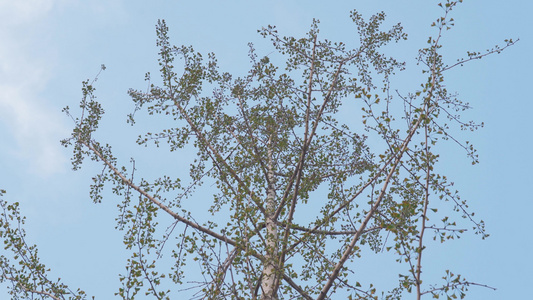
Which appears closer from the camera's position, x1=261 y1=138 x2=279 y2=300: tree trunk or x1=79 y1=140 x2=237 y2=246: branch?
x1=261 y1=138 x2=279 y2=300: tree trunk

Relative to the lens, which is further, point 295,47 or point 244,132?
point 244,132

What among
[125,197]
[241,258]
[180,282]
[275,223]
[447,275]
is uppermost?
[125,197]

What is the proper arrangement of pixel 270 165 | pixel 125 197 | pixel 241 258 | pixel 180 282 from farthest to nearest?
1. pixel 270 165
2. pixel 125 197
3. pixel 180 282
4. pixel 241 258

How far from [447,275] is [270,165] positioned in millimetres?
5364

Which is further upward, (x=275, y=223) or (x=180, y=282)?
(x=275, y=223)

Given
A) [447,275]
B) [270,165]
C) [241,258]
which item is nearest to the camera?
[447,275]

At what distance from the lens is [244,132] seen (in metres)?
11.0

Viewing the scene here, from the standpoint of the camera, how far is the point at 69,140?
37.2 ft

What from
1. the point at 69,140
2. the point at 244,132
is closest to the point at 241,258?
the point at 244,132

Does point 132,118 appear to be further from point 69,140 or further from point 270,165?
point 270,165

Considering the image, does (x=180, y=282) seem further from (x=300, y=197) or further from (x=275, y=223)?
(x=300, y=197)

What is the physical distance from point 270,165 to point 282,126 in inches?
31.3

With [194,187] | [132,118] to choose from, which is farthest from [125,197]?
[132,118]

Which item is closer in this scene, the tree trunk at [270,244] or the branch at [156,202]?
the tree trunk at [270,244]
